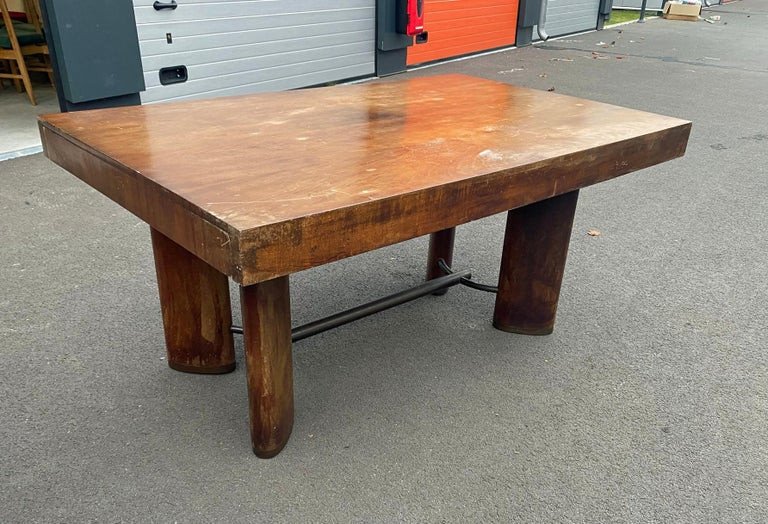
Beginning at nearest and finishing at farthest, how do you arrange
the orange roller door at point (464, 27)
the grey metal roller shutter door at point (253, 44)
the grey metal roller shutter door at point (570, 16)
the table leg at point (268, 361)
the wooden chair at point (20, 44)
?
the table leg at point (268, 361), the grey metal roller shutter door at point (253, 44), the wooden chair at point (20, 44), the orange roller door at point (464, 27), the grey metal roller shutter door at point (570, 16)

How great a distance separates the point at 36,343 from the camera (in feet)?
7.20

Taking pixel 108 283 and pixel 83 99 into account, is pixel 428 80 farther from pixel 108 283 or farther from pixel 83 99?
pixel 83 99

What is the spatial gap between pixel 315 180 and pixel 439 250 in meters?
1.27

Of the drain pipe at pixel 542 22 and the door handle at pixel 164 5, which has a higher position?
the door handle at pixel 164 5

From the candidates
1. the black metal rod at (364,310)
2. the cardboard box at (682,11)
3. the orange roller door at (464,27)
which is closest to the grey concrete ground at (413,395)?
the black metal rod at (364,310)

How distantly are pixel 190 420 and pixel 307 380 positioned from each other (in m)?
0.38

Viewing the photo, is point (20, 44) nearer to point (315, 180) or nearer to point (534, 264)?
point (534, 264)

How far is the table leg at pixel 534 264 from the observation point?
2178 millimetres

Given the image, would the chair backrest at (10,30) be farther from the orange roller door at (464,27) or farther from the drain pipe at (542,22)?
the drain pipe at (542,22)

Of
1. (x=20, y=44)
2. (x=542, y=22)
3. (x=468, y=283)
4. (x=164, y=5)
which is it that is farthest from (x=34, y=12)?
(x=542, y=22)

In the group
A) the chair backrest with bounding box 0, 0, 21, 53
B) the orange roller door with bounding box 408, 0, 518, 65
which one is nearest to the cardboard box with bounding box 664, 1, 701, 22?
the orange roller door with bounding box 408, 0, 518, 65

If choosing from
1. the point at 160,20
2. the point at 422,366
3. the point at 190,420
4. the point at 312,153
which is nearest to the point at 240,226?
the point at 312,153

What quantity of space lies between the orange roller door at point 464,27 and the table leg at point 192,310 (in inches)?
223

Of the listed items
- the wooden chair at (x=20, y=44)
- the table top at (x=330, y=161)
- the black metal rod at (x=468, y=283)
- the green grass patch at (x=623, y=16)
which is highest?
the table top at (x=330, y=161)
